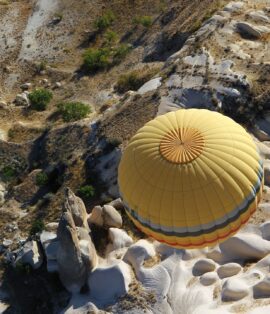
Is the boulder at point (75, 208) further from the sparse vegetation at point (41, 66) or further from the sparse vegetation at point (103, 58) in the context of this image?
the sparse vegetation at point (41, 66)

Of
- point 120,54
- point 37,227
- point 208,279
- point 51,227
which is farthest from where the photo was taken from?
point 120,54

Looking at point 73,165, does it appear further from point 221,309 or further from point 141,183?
point 221,309

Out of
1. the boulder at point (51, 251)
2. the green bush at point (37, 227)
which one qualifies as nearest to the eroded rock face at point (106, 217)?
the boulder at point (51, 251)

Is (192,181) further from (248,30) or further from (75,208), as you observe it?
(248,30)

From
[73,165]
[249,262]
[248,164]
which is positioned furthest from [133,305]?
[73,165]

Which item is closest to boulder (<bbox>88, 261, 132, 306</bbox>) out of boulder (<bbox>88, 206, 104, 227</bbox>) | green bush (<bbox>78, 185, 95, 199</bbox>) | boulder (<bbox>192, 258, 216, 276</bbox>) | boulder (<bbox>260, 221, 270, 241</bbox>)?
boulder (<bbox>88, 206, 104, 227</bbox>)

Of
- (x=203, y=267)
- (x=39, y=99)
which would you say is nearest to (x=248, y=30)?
(x=39, y=99)
